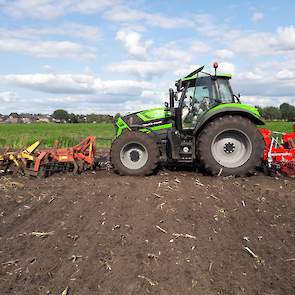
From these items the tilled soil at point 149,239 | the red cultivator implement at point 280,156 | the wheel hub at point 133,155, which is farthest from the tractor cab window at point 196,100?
the tilled soil at point 149,239

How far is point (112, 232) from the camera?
4805mm

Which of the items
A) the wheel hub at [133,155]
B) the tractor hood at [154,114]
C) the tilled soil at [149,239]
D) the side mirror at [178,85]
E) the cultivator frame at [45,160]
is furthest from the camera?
the tractor hood at [154,114]

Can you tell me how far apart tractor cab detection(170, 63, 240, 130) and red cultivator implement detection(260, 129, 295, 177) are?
1.26m

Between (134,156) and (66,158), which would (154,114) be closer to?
(134,156)

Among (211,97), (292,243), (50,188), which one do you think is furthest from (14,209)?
(211,97)

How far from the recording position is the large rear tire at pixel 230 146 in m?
7.85

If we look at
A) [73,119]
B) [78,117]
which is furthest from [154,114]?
[73,119]

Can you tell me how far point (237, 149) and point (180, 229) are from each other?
371 centimetres

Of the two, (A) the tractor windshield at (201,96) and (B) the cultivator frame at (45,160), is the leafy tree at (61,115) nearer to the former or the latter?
(B) the cultivator frame at (45,160)

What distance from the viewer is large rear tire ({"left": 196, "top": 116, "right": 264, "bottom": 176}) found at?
7.85m

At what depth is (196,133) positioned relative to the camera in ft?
27.2

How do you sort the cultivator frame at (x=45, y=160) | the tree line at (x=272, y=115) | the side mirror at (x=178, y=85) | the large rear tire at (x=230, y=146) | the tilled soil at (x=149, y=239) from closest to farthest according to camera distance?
the tilled soil at (x=149, y=239) < the large rear tire at (x=230, y=146) < the side mirror at (x=178, y=85) < the cultivator frame at (x=45, y=160) < the tree line at (x=272, y=115)

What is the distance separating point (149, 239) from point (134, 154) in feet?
13.5

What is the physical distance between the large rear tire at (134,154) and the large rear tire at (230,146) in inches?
39.9
